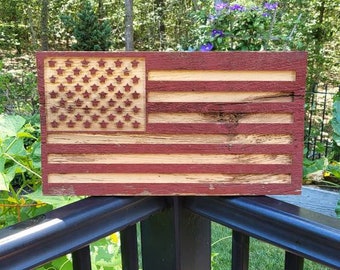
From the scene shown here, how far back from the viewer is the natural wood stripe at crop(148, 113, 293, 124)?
574mm

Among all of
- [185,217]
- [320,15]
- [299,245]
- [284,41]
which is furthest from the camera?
[320,15]

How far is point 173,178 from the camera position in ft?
1.94

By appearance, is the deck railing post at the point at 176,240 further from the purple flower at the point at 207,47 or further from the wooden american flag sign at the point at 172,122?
the purple flower at the point at 207,47

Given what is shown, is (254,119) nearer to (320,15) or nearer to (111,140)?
(111,140)

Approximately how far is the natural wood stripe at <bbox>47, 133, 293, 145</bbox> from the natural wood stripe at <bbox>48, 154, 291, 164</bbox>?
0.02 meters

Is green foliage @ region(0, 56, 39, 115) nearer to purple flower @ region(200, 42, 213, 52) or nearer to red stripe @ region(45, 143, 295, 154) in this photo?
purple flower @ region(200, 42, 213, 52)

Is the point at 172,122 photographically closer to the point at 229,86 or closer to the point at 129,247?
the point at 229,86

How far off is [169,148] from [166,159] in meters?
0.02

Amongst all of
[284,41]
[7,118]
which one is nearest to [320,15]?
[284,41]

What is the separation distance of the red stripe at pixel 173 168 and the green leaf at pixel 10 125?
26 cm

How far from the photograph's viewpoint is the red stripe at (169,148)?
58 centimetres

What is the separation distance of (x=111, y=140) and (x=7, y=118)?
332 millimetres

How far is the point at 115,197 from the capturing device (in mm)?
604

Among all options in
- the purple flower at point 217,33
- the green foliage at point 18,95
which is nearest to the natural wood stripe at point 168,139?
the purple flower at point 217,33
